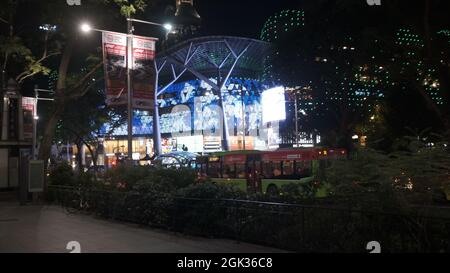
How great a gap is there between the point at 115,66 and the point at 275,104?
3779 centimetres

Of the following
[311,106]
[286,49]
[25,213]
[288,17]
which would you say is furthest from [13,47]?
[288,17]

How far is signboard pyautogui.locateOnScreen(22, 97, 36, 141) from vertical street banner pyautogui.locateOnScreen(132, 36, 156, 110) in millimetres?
20386

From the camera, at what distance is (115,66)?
17.2 metres

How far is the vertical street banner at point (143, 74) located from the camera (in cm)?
1731

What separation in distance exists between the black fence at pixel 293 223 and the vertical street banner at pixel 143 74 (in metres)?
3.56

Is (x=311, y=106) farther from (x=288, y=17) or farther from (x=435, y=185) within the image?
(x=435, y=185)

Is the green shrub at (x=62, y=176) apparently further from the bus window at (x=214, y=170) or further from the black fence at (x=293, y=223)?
the black fence at (x=293, y=223)

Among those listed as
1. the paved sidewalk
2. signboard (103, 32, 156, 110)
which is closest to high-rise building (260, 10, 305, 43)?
signboard (103, 32, 156, 110)

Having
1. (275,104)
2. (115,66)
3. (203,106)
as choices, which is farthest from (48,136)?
(203,106)

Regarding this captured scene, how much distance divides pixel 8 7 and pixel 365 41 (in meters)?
18.9

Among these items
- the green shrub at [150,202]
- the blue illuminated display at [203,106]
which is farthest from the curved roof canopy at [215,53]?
the green shrub at [150,202]

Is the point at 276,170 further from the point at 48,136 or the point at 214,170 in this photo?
the point at 48,136
